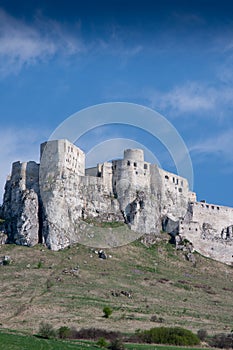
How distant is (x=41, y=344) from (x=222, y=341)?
642 inches

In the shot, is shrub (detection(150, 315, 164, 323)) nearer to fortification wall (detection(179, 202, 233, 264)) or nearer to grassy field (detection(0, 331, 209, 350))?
grassy field (detection(0, 331, 209, 350))

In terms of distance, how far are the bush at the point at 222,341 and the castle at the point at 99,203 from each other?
40.9m

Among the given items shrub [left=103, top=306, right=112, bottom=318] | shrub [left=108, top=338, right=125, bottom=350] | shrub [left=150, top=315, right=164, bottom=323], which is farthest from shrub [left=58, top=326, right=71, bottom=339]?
shrub [left=150, top=315, right=164, bottom=323]

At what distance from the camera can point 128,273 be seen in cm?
9362

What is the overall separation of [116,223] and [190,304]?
27132 millimetres

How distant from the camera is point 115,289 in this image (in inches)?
3371

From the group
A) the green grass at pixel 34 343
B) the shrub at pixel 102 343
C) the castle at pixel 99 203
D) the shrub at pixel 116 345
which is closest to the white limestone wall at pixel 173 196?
the castle at pixel 99 203

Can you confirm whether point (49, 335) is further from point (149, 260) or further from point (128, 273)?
point (149, 260)

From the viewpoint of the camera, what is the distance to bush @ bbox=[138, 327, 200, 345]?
6169 cm

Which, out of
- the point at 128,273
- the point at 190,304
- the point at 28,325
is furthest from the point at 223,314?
the point at 28,325

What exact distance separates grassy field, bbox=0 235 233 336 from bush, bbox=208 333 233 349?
597 cm

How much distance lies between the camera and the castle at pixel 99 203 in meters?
102

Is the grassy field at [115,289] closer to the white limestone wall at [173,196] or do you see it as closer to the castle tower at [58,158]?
the white limestone wall at [173,196]

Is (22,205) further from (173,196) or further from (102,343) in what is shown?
(102,343)
